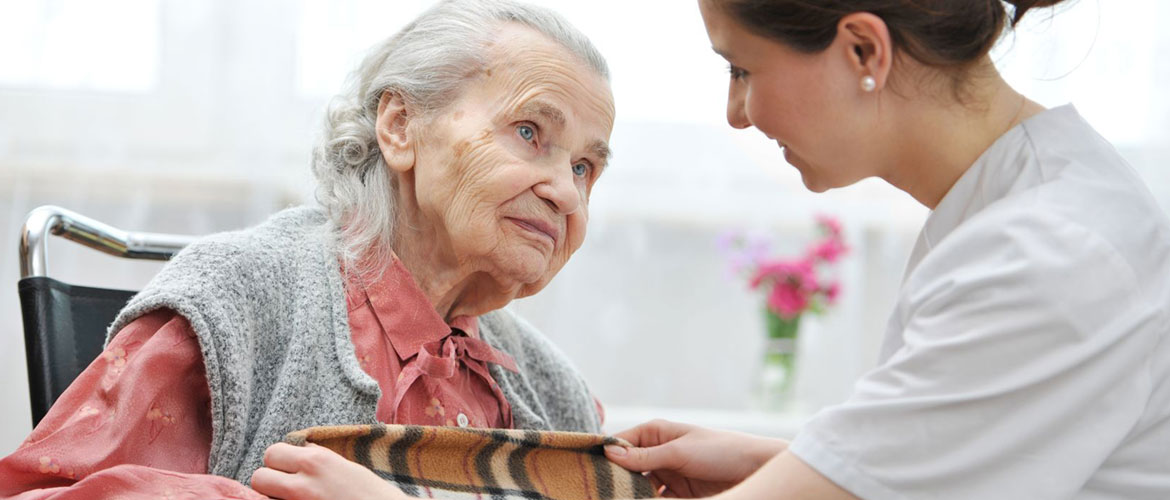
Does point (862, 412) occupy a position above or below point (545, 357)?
above

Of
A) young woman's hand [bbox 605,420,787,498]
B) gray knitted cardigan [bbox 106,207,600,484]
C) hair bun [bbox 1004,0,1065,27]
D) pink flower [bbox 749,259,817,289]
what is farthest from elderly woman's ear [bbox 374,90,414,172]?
pink flower [bbox 749,259,817,289]

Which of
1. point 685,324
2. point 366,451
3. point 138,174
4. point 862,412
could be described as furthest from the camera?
point 685,324

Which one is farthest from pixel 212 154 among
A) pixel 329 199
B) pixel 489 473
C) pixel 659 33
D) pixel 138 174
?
pixel 489 473

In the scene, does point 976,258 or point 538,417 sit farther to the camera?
point 538,417

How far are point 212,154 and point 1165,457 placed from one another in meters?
2.00

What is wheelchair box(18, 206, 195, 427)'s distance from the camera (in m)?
1.34

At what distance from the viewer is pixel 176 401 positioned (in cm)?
113

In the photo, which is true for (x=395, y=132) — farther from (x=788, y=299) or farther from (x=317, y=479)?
(x=788, y=299)

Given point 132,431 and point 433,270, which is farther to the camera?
point 433,270

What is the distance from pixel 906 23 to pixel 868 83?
0.19ft

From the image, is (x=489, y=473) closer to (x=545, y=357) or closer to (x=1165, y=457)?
(x=545, y=357)

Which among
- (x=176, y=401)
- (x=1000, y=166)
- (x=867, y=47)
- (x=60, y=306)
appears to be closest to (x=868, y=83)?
(x=867, y=47)

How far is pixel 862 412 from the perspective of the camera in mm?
898

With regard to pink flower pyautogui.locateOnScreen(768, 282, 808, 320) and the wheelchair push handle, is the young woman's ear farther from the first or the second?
pink flower pyautogui.locateOnScreen(768, 282, 808, 320)
